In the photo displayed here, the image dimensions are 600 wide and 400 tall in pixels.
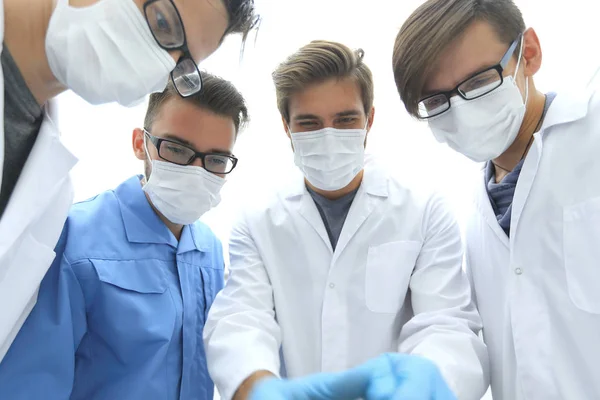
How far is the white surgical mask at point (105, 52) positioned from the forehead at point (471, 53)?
0.63 meters

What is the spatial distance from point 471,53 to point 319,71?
0.44m

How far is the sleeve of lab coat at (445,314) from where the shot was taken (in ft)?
3.03

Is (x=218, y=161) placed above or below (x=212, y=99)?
below

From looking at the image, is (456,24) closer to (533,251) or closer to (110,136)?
(533,251)

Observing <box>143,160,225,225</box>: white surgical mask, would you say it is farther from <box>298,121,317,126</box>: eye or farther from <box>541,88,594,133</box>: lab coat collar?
<box>541,88,594,133</box>: lab coat collar

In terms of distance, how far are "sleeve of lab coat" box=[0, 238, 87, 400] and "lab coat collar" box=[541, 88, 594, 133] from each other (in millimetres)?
1186

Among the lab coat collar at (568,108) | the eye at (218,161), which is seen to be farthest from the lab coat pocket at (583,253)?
the eye at (218,161)

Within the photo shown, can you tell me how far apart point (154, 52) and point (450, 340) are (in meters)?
0.88

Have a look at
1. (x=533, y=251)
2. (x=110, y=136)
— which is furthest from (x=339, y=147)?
(x=110, y=136)

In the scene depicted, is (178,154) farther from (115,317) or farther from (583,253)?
(583,253)

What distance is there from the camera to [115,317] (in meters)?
1.06

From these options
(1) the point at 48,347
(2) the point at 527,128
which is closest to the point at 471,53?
(2) the point at 527,128

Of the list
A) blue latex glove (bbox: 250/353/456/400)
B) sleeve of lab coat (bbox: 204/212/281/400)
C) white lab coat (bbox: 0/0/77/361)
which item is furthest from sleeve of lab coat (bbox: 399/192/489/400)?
white lab coat (bbox: 0/0/77/361)

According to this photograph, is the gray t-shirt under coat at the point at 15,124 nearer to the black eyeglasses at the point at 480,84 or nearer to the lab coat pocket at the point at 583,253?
the black eyeglasses at the point at 480,84
